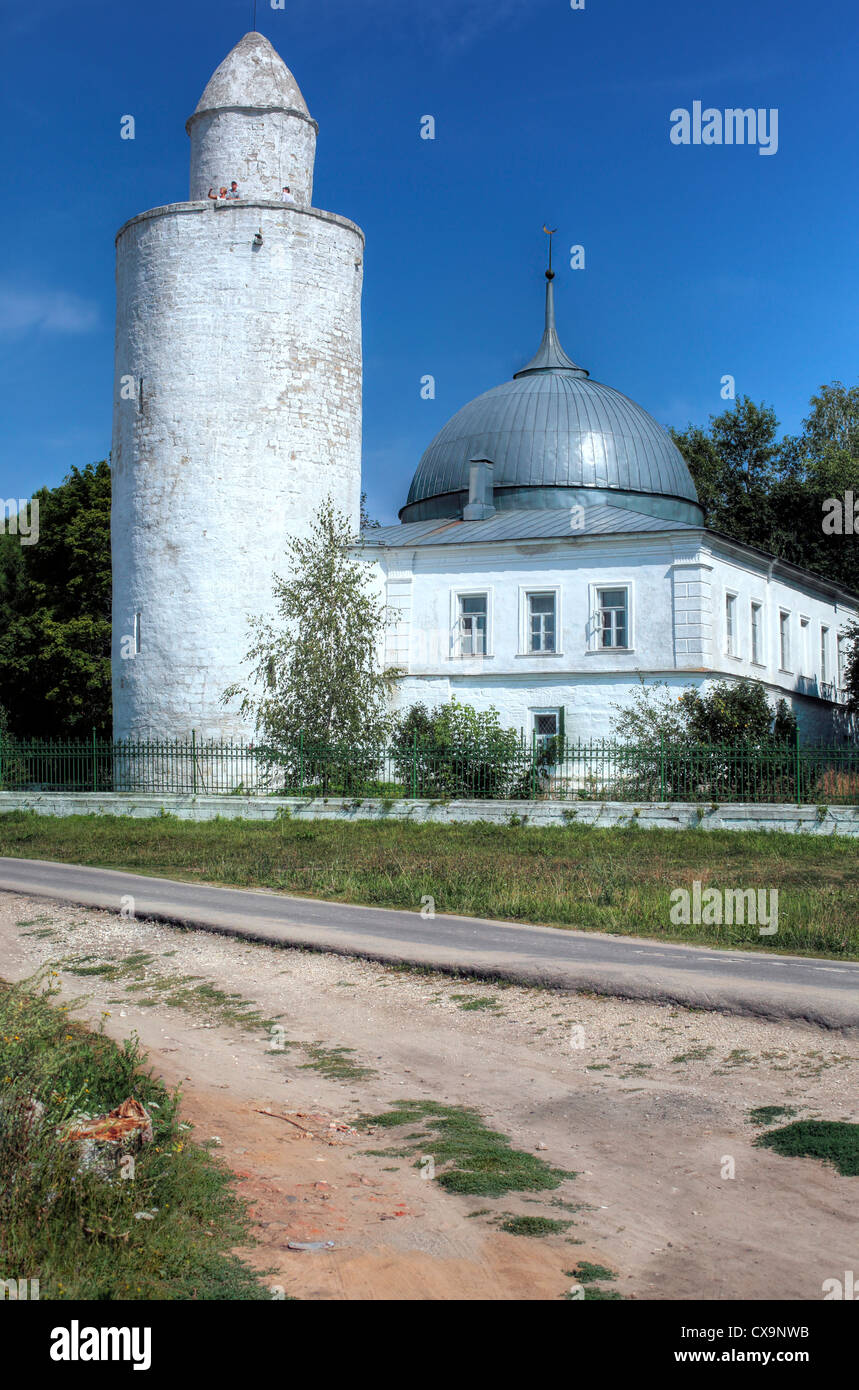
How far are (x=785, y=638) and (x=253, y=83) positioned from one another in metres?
20.6

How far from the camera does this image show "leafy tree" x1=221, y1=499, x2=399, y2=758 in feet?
99.5

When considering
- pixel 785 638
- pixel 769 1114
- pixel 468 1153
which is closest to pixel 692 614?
pixel 785 638

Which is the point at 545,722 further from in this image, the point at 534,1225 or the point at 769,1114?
the point at 534,1225

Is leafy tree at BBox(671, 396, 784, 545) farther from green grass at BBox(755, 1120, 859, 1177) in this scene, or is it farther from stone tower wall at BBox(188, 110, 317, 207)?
green grass at BBox(755, 1120, 859, 1177)

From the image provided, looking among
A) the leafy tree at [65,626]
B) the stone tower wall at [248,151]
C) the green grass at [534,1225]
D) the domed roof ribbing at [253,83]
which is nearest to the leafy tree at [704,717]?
the stone tower wall at [248,151]

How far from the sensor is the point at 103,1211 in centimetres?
603

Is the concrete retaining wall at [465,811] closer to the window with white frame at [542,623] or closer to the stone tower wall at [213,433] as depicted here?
the stone tower wall at [213,433]

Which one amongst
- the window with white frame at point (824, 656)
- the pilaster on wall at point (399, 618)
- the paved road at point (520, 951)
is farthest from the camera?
the window with white frame at point (824, 656)

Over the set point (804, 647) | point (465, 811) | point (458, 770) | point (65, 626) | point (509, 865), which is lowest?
point (509, 865)

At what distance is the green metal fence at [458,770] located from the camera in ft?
74.9

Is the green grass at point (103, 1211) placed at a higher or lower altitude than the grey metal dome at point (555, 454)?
lower

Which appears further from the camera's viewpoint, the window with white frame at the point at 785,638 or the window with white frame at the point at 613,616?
the window with white frame at the point at 785,638

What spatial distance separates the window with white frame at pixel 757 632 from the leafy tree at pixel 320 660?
9.63 m
